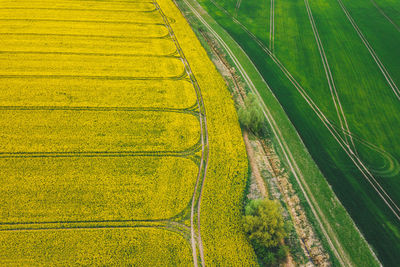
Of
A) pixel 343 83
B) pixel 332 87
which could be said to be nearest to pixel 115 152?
pixel 332 87

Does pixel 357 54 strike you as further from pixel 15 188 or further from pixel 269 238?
pixel 15 188

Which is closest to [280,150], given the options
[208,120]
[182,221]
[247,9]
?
[208,120]

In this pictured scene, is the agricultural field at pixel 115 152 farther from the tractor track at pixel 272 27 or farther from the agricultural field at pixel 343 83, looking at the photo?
the tractor track at pixel 272 27

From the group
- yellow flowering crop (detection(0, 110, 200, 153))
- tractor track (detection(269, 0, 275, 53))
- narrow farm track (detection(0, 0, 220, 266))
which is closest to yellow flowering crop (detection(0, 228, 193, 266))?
narrow farm track (detection(0, 0, 220, 266))

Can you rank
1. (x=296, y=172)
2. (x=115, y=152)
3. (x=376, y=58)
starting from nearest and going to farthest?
1. (x=115, y=152)
2. (x=296, y=172)
3. (x=376, y=58)

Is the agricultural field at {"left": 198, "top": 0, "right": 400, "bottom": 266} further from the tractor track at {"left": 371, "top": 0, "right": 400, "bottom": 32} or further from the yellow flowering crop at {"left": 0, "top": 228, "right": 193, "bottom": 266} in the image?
the yellow flowering crop at {"left": 0, "top": 228, "right": 193, "bottom": 266}

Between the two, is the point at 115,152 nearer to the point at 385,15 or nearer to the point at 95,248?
the point at 95,248
